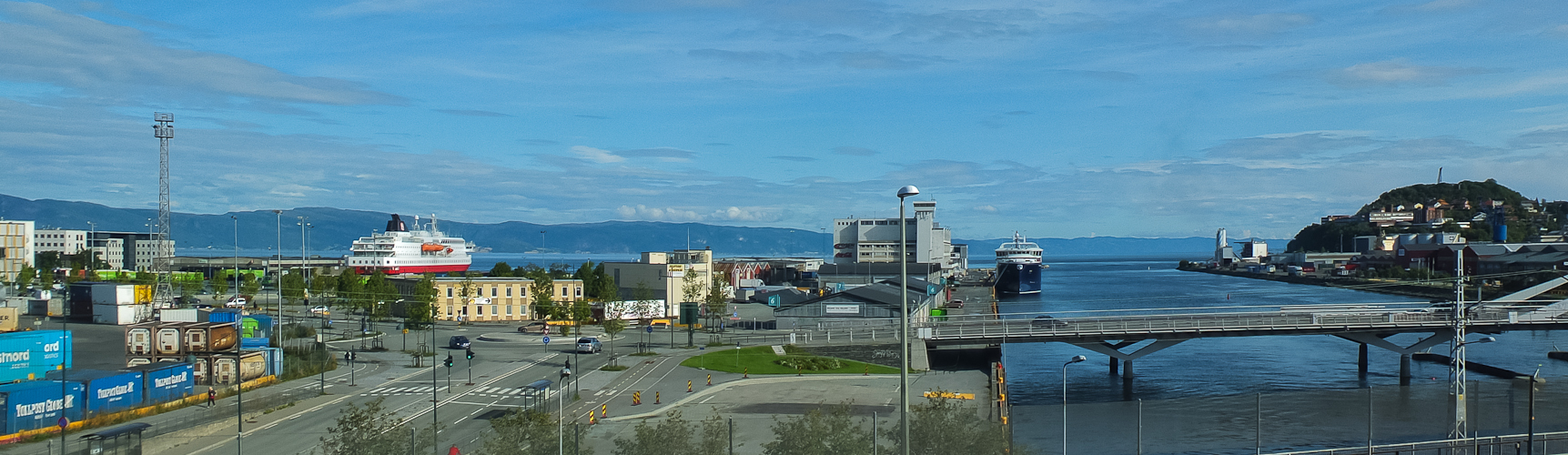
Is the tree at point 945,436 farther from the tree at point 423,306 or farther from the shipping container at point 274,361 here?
the tree at point 423,306

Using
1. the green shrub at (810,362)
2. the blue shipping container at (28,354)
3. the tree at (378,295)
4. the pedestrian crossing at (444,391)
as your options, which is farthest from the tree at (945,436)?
the tree at (378,295)

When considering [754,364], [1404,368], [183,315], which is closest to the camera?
[754,364]

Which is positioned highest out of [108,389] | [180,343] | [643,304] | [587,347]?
[180,343]

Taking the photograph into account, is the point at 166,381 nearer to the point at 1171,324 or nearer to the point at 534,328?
the point at 534,328

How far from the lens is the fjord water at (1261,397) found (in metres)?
29.4

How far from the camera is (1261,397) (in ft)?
123

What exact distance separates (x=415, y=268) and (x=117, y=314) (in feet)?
255

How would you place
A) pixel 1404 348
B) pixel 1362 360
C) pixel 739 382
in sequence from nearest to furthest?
pixel 739 382
pixel 1404 348
pixel 1362 360

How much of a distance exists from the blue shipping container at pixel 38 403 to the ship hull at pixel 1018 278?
121914mm

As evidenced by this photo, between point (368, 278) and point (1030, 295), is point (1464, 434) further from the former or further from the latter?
point (1030, 295)

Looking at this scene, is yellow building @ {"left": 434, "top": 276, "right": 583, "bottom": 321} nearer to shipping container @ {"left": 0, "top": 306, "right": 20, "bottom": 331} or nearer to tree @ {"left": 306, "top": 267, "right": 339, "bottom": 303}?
tree @ {"left": 306, "top": 267, "right": 339, "bottom": 303}

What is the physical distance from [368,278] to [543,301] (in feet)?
62.5

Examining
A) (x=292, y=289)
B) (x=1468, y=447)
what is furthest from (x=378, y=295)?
(x=1468, y=447)

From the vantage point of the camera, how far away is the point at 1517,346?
207 feet
